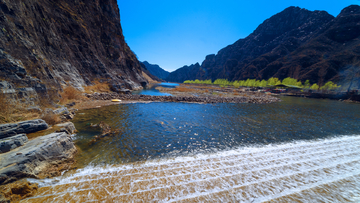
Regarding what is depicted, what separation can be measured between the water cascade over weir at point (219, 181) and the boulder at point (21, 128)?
15.2ft

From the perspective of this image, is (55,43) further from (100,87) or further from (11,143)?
(11,143)

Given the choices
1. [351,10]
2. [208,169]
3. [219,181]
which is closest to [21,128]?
[208,169]

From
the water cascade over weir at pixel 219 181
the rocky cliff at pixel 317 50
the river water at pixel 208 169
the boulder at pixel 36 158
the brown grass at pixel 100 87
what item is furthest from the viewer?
the rocky cliff at pixel 317 50

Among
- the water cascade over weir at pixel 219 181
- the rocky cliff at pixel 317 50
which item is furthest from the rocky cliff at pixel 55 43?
the rocky cliff at pixel 317 50

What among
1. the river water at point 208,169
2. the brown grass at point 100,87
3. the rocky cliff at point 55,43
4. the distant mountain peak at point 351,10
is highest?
the distant mountain peak at point 351,10

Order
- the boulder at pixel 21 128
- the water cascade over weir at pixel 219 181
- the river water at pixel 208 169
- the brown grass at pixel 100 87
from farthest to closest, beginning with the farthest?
the brown grass at pixel 100 87 → the boulder at pixel 21 128 → the river water at pixel 208 169 → the water cascade over weir at pixel 219 181

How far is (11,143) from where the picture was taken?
5.92 meters

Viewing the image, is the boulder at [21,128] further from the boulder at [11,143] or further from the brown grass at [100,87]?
the brown grass at [100,87]

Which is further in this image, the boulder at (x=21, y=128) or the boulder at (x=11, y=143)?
the boulder at (x=21, y=128)

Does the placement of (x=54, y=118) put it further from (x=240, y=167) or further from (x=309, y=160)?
(x=309, y=160)

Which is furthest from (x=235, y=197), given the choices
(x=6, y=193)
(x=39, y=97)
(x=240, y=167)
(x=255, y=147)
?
(x=39, y=97)

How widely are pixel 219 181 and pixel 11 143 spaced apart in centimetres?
999

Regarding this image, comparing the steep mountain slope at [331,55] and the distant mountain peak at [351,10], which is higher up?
the distant mountain peak at [351,10]

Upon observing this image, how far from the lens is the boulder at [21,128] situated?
672 centimetres
